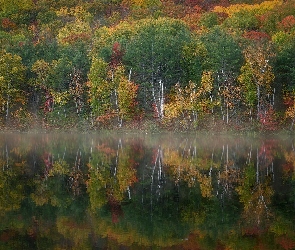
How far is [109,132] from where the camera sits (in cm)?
6188

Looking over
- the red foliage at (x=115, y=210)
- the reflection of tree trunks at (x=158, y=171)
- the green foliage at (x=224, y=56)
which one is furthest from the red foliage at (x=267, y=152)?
the green foliage at (x=224, y=56)

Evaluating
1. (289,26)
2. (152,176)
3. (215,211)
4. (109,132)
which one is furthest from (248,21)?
(215,211)

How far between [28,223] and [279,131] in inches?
1723

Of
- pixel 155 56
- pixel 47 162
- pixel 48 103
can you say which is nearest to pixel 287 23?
pixel 155 56

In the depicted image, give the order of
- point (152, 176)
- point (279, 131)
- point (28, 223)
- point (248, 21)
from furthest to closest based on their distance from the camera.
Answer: point (248, 21), point (279, 131), point (152, 176), point (28, 223)

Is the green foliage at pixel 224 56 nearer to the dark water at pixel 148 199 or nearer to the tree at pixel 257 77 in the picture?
the tree at pixel 257 77

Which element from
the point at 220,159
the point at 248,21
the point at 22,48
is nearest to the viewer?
the point at 220,159

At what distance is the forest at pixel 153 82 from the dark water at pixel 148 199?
20.0 m

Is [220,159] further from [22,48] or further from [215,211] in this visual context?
[22,48]

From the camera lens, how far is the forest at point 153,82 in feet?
201

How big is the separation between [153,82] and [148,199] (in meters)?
44.5

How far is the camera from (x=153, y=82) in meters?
66.1

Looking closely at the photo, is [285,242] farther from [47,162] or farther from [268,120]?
[268,120]

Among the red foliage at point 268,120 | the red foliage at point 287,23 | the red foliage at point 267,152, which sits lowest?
the red foliage at point 267,152
